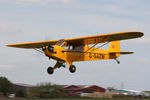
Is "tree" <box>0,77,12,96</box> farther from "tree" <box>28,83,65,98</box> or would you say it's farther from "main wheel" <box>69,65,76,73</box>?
"main wheel" <box>69,65,76,73</box>

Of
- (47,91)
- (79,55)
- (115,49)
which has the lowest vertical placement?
(47,91)

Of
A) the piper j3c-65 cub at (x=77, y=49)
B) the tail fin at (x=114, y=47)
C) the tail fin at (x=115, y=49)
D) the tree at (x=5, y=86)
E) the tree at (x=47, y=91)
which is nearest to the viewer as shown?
the piper j3c-65 cub at (x=77, y=49)

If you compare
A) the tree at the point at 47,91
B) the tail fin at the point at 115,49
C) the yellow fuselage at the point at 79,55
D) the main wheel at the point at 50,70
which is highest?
the tail fin at the point at 115,49

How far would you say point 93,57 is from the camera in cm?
2412

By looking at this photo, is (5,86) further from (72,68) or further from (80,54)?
(72,68)

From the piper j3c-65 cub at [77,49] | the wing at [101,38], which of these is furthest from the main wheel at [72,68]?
the wing at [101,38]

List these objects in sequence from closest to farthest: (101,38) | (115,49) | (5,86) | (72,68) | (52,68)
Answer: (72,68)
(52,68)
(101,38)
(115,49)
(5,86)

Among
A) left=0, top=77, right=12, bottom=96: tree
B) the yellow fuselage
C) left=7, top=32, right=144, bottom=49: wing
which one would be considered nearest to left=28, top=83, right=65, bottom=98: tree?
left=0, top=77, right=12, bottom=96: tree

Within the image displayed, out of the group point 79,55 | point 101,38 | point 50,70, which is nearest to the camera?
point 50,70

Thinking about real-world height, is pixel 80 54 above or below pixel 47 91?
above

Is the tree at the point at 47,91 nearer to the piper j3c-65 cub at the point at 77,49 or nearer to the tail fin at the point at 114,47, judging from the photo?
the tail fin at the point at 114,47

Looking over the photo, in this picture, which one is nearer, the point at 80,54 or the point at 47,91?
the point at 80,54

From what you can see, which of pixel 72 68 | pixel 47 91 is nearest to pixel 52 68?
pixel 72 68

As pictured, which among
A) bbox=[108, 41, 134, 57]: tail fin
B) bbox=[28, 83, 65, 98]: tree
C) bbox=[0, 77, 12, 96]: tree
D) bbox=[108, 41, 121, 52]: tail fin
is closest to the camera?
bbox=[108, 41, 134, 57]: tail fin
